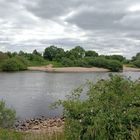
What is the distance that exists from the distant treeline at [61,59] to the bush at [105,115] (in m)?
87.6

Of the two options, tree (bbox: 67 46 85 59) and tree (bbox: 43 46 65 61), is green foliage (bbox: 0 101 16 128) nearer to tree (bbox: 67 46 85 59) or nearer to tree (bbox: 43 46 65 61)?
tree (bbox: 67 46 85 59)

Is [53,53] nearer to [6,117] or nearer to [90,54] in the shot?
[90,54]

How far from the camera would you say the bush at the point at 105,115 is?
6059mm

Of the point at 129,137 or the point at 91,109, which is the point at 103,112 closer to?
the point at 91,109

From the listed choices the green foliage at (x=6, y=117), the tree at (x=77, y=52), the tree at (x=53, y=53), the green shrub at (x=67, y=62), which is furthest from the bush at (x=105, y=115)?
the tree at (x=53, y=53)

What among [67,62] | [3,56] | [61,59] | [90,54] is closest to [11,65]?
[3,56]

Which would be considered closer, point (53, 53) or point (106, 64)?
point (106, 64)

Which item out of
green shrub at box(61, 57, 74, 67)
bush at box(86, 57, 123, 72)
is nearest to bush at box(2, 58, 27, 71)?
green shrub at box(61, 57, 74, 67)

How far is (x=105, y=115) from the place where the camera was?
625 cm

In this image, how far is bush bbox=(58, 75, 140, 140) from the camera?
6.06m

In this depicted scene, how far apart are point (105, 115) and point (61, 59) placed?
108 m

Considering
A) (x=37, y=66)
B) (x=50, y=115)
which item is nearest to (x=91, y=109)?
(x=50, y=115)

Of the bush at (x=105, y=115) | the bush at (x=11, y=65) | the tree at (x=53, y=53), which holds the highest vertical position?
the tree at (x=53, y=53)

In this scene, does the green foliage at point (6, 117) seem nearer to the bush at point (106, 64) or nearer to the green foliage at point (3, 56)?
the green foliage at point (3, 56)
